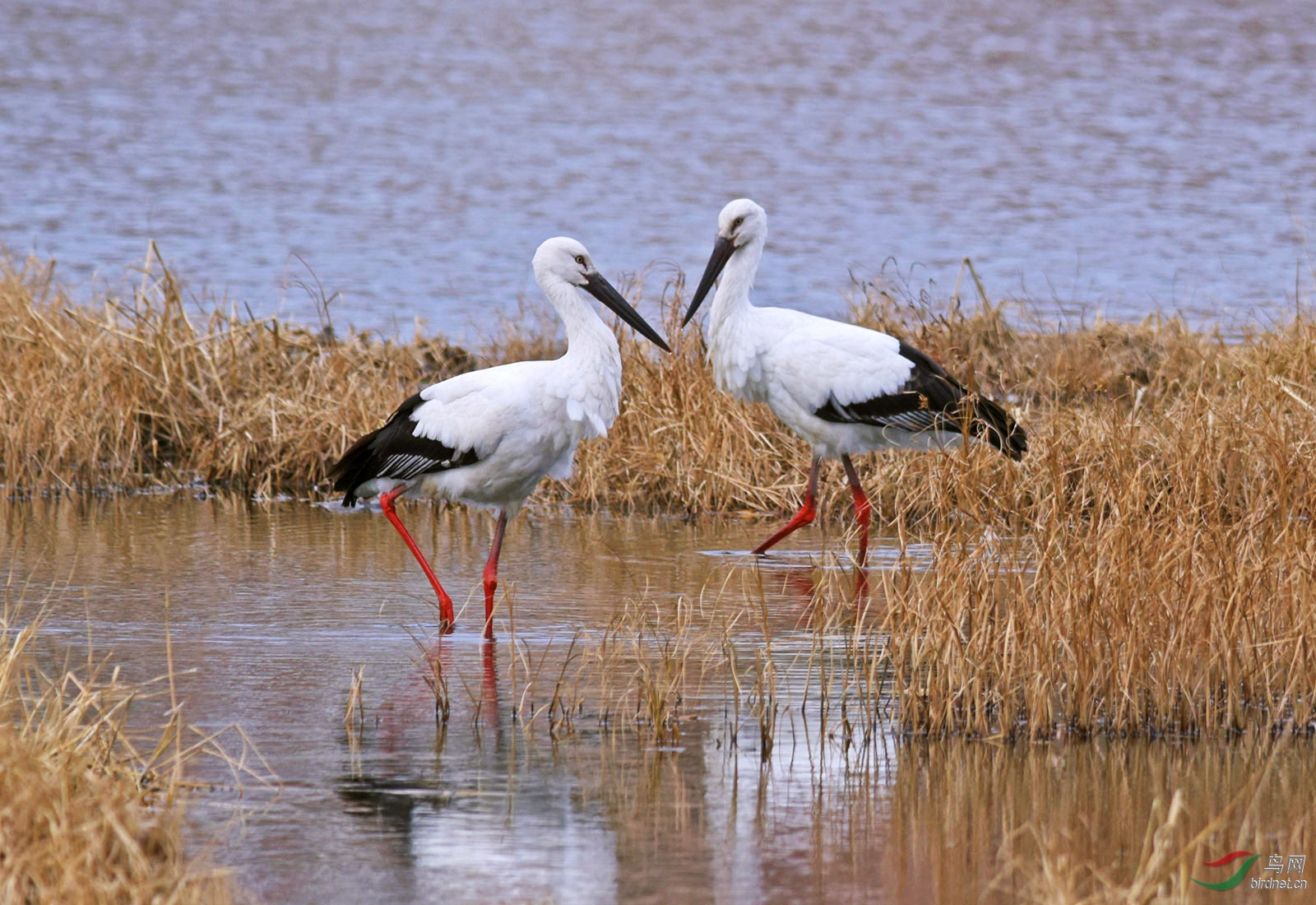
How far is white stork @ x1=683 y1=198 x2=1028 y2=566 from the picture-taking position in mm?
9883

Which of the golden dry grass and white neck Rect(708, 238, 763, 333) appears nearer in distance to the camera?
the golden dry grass

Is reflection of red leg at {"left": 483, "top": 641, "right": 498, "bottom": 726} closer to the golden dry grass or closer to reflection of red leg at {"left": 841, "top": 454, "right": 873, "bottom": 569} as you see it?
the golden dry grass

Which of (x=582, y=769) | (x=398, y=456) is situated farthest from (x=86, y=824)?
(x=398, y=456)

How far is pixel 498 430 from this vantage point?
328 inches

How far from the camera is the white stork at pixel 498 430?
27.4 feet

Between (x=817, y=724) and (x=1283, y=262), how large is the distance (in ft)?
52.2

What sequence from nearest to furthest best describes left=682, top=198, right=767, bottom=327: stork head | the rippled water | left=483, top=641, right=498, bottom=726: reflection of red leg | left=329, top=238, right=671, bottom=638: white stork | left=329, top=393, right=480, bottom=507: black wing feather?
left=483, top=641, right=498, bottom=726: reflection of red leg → left=329, top=238, right=671, bottom=638: white stork → left=329, top=393, right=480, bottom=507: black wing feather → left=682, top=198, right=767, bottom=327: stork head → the rippled water

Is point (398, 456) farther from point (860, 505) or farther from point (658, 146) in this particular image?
point (658, 146)

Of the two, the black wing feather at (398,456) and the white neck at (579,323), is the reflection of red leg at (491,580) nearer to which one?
the black wing feather at (398,456)

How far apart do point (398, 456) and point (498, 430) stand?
22.5 inches

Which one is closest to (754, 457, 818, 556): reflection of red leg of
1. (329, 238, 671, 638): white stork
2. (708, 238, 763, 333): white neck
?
(708, 238, 763, 333): white neck

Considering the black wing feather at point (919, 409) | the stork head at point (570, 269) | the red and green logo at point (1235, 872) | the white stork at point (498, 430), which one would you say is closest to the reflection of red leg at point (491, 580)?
the white stork at point (498, 430)

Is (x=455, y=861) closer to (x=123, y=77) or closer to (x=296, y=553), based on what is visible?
(x=296, y=553)

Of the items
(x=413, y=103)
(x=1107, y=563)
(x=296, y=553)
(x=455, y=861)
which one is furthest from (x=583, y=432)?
(x=413, y=103)
